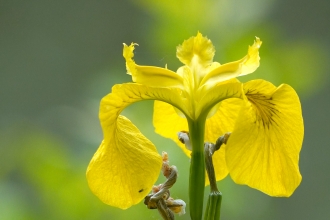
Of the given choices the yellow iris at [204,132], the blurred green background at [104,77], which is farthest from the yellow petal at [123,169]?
the blurred green background at [104,77]

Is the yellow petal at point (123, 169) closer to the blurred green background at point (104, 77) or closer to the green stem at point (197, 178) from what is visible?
the green stem at point (197, 178)

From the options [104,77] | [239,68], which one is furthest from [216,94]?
[104,77]

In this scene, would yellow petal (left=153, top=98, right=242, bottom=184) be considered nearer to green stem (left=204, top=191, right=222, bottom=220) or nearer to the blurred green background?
green stem (left=204, top=191, right=222, bottom=220)

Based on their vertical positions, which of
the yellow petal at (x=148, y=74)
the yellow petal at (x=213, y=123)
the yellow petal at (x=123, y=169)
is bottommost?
the yellow petal at (x=123, y=169)

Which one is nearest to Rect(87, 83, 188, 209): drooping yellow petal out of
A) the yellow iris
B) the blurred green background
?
the yellow iris

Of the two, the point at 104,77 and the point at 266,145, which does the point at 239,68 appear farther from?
the point at 104,77

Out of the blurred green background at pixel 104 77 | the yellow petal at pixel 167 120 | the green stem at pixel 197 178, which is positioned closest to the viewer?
the green stem at pixel 197 178
